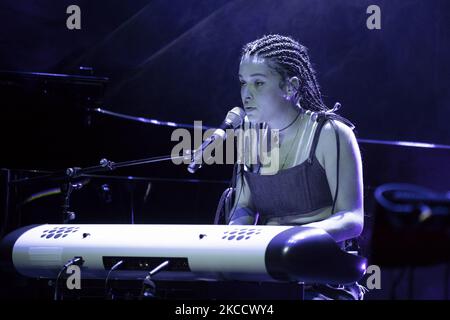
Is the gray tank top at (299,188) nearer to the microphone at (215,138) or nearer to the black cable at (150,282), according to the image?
the microphone at (215,138)

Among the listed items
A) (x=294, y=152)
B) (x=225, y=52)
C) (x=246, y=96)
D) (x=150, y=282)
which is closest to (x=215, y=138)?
(x=246, y=96)

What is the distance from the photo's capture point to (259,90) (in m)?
2.45

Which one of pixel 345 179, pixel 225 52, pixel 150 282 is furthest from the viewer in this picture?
pixel 225 52

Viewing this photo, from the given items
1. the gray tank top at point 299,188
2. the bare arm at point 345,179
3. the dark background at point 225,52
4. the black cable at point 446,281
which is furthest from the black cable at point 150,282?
the black cable at point 446,281

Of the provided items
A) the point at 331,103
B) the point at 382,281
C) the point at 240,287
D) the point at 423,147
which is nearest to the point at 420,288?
the point at 382,281

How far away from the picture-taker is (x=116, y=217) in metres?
3.71

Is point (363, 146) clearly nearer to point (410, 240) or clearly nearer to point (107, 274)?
point (107, 274)

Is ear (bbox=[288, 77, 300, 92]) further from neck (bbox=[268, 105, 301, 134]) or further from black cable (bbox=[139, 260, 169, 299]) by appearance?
black cable (bbox=[139, 260, 169, 299])

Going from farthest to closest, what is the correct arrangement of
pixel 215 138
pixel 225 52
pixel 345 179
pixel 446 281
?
pixel 225 52 < pixel 446 281 < pixel 345 179 < pixel 215 138

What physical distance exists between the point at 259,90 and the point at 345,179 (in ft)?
1.42

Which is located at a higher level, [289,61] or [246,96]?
[289,61]

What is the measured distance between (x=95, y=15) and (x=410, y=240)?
3594 mm

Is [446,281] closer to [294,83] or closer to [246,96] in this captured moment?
[294,83]

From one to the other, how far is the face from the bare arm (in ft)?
0.67
